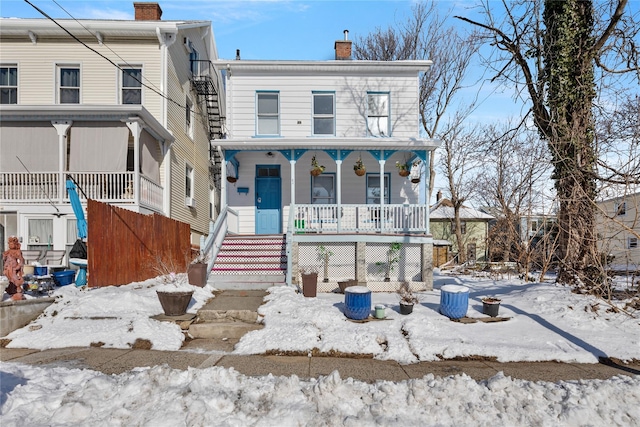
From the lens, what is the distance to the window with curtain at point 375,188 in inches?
538

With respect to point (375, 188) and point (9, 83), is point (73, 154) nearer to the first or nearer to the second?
point (9, 83)

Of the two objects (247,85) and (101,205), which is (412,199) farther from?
(101,205)

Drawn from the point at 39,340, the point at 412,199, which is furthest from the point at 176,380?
the point at 412,199

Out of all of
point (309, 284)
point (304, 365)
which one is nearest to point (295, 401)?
point (304, 365)

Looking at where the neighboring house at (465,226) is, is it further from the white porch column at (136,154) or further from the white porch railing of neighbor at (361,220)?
the white porch column at (136,154)

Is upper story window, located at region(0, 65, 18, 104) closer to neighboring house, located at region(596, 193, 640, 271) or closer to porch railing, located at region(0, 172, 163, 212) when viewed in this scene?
porch railing, located at region(0, 172, 163, 212)

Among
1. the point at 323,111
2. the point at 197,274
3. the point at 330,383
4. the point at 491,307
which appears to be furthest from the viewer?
the point at 323,111

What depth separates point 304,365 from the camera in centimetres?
511

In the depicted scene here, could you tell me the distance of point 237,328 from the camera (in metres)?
6.52

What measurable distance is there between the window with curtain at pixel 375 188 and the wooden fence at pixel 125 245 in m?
7.09

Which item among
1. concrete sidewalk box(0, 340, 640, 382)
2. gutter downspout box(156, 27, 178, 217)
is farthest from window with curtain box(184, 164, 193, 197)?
concrete sidewalk box(0, 340, 640, 382)

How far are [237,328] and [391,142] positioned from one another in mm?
7731

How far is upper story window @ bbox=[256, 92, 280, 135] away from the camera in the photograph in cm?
1340

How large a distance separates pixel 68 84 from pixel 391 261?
1374cm
